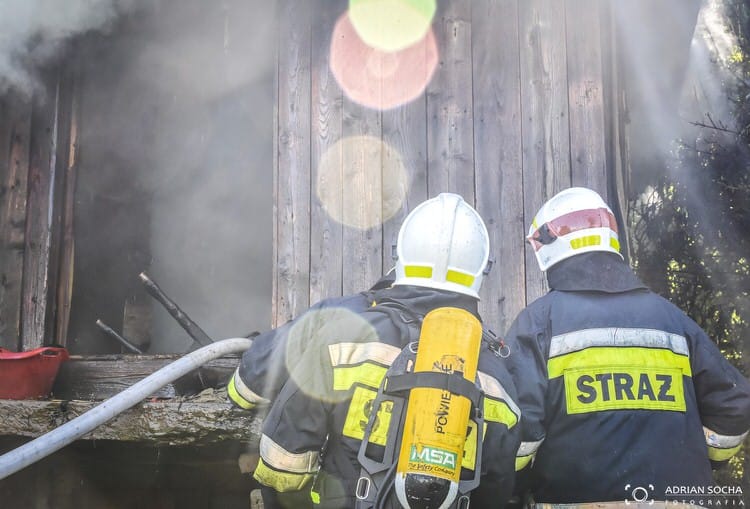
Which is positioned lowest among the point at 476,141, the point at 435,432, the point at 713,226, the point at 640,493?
the point at 640,493

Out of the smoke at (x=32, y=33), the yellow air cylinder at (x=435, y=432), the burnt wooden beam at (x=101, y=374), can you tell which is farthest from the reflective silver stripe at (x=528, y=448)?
the smoke at (x=32, y=33)

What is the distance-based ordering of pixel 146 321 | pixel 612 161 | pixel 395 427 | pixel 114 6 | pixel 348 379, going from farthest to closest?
pixel 146 321
pixel 114 6
pixel 612 161
pixel 348 379
pixel 395 427

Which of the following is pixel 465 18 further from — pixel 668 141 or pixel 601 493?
pixel 668 141

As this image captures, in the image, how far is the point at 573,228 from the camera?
130 inches

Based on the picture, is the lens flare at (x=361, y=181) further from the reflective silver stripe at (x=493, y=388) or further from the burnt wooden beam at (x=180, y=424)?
the reflective silver stripe at (x=493, y=388)

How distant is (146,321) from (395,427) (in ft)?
14.5

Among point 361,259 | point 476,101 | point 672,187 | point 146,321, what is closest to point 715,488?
point 361,259

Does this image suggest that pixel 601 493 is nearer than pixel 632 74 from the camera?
Yes

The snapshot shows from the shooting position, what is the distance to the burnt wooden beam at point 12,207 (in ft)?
15.8

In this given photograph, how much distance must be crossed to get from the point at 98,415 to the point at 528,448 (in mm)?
2046

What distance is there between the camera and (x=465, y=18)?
14.4 ft

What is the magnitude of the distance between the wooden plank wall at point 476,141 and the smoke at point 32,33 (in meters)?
2.03

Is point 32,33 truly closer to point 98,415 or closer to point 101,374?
point 101,374

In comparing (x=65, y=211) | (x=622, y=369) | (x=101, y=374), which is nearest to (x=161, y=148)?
(x=65, y=211)
